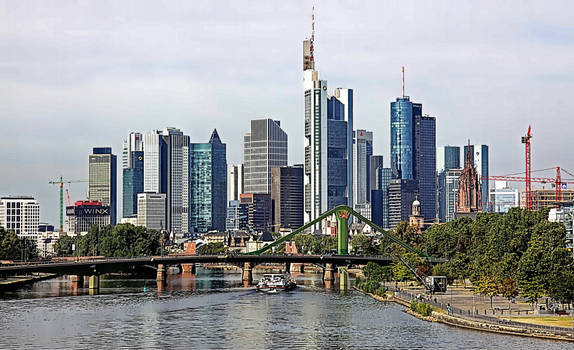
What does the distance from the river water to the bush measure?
6.66ft

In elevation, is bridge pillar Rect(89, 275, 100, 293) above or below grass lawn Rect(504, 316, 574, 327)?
above

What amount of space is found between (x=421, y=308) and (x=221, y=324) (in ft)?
85.5

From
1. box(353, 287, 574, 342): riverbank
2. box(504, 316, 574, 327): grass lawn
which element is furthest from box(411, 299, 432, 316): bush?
box(504, 316, 574, 327): grass lawn

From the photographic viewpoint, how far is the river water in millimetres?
107625

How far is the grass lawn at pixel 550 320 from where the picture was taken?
11094 centimetres

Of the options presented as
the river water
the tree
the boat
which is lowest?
the river water

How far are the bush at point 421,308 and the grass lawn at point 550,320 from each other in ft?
52.5

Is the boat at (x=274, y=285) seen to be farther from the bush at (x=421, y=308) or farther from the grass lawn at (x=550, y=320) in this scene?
the grass lawn at (x=550, y=320)

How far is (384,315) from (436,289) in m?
32.9

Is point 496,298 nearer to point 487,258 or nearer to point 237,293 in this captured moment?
point 487,258

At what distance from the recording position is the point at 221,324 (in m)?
127

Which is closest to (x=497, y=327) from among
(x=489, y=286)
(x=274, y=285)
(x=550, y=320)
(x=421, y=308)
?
(x=550, y=320)

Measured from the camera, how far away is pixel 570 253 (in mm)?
Answer: 143500

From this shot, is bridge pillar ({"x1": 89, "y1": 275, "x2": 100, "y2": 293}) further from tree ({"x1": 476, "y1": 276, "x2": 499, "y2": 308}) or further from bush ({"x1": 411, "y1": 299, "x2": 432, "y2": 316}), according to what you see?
tree ({"x1": 476, "y1": 276, "x2": 499, "y2": 308})
